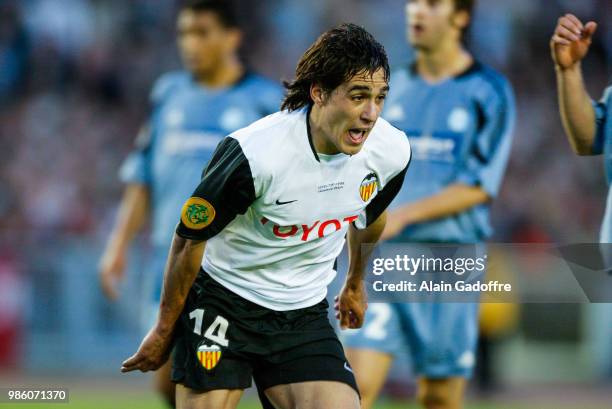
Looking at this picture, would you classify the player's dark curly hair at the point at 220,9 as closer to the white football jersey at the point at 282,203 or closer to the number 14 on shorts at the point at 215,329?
the white football jersey at the point at 282,203

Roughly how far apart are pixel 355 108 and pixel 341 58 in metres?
0.19

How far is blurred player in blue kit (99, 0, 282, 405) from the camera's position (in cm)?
697

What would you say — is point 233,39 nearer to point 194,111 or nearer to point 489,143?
point 194,111

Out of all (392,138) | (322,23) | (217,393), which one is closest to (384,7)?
(322,23)

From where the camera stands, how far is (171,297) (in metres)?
3.99

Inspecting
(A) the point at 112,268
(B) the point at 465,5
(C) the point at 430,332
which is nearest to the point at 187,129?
(A) the point at 112,268

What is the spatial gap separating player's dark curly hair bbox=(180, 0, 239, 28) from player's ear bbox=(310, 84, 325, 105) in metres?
3.22

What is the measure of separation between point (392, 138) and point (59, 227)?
7.75 m

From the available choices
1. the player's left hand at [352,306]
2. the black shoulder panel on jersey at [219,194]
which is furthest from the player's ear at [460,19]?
the black shoulder panel on jersey at [219,194]

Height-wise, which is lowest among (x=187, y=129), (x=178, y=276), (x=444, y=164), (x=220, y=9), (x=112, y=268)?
(x=112, y=268)

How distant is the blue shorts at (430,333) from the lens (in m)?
6.01

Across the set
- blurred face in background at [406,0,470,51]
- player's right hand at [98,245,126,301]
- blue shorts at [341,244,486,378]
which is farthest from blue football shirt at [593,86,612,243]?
player's right hand at [98,245,126,301]

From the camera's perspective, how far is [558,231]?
9992 mm

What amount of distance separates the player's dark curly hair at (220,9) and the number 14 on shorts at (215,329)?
11.0ft
